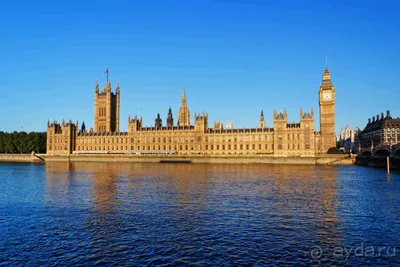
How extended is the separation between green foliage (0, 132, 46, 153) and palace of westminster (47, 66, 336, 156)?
700 cm

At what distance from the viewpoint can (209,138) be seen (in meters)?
142

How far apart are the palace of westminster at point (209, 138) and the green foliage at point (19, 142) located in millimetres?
7004

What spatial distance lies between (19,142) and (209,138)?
83.6 metres

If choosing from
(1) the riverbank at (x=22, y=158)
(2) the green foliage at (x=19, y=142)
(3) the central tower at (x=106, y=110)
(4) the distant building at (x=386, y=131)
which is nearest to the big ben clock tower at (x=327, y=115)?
(4) the distant building at (x=386, y=131)

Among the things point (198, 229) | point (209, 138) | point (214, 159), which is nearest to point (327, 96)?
point (209, 138)

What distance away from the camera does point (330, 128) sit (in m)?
148

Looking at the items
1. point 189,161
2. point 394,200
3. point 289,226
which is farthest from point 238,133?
point 289,226

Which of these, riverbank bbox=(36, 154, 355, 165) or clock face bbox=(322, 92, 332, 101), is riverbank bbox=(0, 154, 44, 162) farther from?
clock face bbox=(322, 92, 332, 101)

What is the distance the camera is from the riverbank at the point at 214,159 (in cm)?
11544

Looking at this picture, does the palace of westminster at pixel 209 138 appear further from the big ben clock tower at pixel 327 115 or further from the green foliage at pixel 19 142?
the green foliage at pixel 19 142

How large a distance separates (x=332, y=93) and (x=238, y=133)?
4721cm

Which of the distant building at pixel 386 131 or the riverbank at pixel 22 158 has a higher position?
the distant building at pixel 386 131

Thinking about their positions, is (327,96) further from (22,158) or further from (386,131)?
(22,158)

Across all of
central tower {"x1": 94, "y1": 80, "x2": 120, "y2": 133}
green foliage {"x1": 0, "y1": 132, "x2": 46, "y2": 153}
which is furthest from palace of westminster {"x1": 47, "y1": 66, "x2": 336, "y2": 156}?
central tower {"x1": 94, "y1": 80, "x2": 120, "y2": 133}
